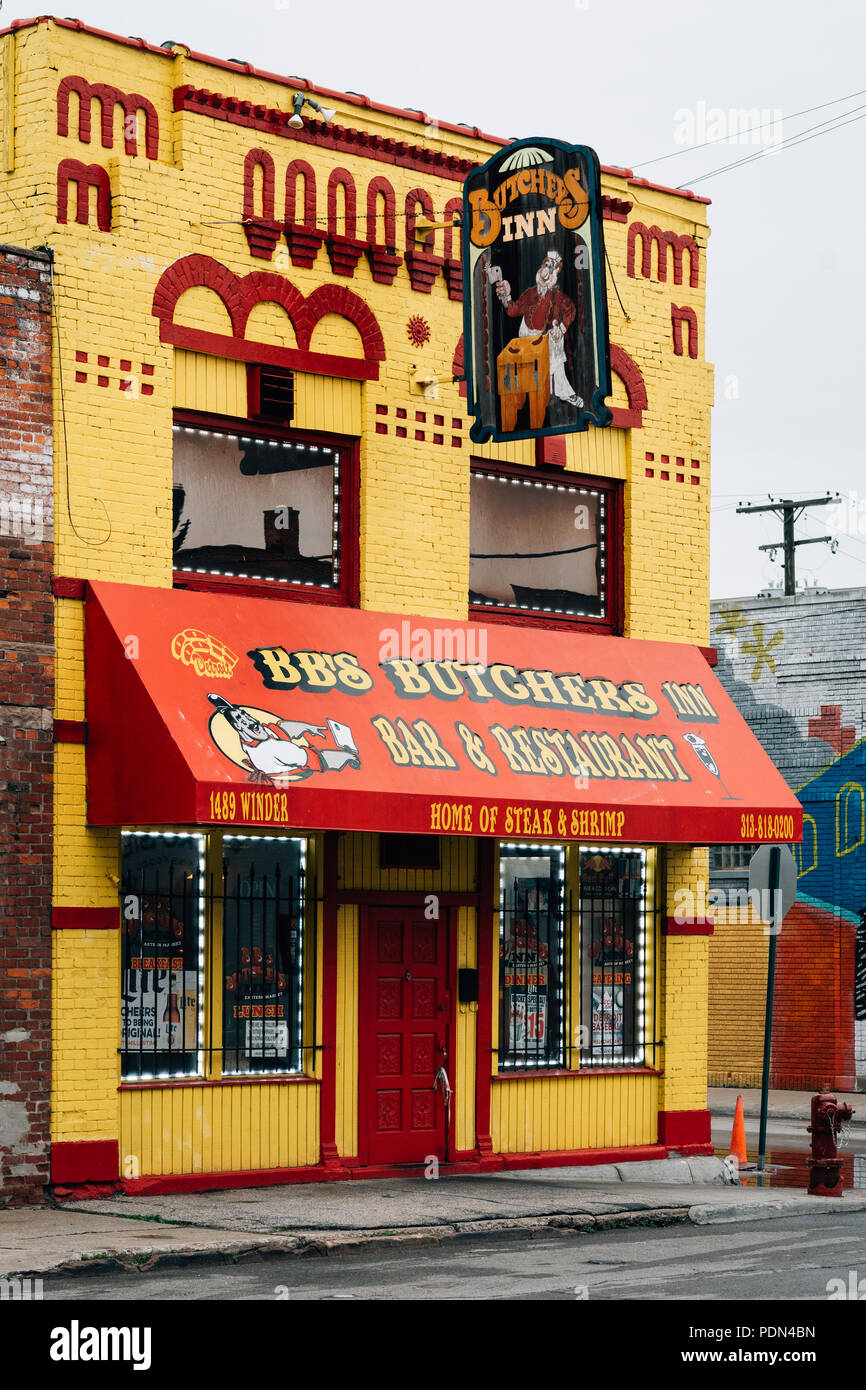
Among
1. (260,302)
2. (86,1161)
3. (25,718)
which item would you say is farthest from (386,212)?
(86,1161)

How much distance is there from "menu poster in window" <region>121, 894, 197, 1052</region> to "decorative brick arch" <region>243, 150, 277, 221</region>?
572 centimetres

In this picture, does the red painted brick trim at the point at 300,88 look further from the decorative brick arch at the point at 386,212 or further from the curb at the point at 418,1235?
the curb at the point at 418,1235

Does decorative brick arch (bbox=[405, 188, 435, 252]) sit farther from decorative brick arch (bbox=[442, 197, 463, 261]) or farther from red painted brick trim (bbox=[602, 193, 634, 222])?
red painted brick trim (bbox=[602, 193, 634, 222])

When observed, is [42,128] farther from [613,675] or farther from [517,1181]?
[517,1181]

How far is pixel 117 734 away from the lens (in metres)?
15.0

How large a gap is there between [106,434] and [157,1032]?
4651mm

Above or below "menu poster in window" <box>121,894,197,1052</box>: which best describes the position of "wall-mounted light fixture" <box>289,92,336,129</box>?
above

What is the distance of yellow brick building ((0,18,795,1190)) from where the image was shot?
50.4ft

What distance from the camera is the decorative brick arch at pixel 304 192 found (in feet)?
55.9

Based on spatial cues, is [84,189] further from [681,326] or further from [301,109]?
[681,326]

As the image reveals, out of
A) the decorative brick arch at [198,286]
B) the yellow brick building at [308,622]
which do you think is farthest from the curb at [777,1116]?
the decorative brick arch at [198,286]

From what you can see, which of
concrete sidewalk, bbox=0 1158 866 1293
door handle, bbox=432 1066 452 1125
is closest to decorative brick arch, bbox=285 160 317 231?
door handle, bbox=432 1066 452 1125

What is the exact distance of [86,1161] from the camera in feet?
49.3
